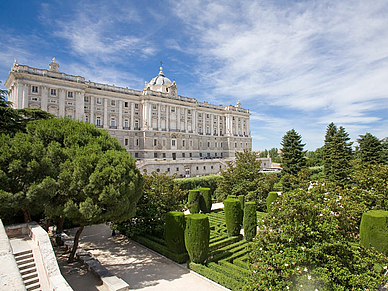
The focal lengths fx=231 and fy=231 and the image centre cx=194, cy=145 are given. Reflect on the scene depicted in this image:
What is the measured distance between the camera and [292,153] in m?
28.3

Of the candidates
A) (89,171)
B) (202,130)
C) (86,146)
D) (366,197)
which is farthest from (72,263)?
(202,130)

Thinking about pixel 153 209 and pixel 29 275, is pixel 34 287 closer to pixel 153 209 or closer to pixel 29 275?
pixel 29 275

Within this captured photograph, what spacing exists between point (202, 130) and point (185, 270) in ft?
145

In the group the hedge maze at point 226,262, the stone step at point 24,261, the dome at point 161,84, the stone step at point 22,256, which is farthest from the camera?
the dome at point 161,84

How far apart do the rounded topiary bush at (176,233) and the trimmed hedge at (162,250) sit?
222 mm

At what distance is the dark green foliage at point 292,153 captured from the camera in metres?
28.2

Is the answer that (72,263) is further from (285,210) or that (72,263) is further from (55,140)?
(285,210)

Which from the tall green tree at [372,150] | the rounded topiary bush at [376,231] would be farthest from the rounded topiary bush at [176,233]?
the tall green tree at [372,150]

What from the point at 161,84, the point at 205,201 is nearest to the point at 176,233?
the point at 205,201

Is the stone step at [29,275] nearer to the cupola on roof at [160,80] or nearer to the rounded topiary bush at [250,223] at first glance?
the rounded topiary bush at [250,223]

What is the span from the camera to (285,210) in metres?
6.91

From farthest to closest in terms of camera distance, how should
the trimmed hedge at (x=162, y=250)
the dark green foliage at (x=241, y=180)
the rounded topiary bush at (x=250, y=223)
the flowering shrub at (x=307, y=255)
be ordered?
the dark green foliage at (x=241, y=180), the rounded topiary bush at (x=250, y=223), the trimmed hedge at (x=162, y=250), the flowering shrub at (x=307, y=255)

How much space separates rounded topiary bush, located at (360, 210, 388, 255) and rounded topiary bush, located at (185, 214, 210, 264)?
6.97 m

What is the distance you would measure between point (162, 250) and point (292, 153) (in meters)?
22.2
